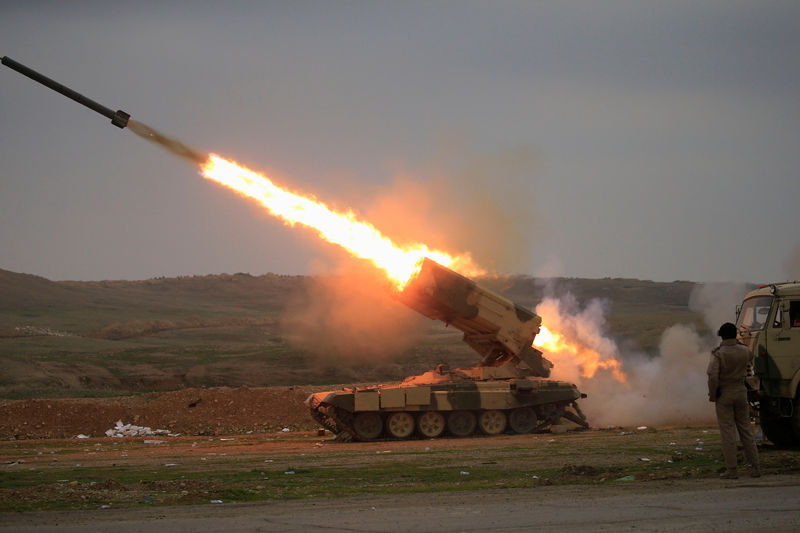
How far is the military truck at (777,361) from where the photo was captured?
15.6 metres

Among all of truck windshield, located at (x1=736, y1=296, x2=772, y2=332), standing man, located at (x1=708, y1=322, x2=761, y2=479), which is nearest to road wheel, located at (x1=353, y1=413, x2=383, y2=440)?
truck windshield, located at (x1=736, y1=296, x2=772, y2=332)

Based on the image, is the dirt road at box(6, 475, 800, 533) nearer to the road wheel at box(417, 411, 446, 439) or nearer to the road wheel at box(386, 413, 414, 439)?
the road wheel at box(386, 413, 414, 439)

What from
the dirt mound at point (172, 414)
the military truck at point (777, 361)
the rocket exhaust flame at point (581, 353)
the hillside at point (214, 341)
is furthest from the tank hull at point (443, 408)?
the military truck at point (777, 361)

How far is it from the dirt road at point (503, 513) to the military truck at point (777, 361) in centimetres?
365

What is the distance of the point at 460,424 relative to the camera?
23.8 meters

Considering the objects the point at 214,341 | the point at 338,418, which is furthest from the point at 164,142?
the point at 214,341

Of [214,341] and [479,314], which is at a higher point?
[214,341]

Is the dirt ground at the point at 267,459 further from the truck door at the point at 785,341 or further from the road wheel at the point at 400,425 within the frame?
the truck door at the point at 785,341

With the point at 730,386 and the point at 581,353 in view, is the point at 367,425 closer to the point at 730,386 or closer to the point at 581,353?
the point at 581,353

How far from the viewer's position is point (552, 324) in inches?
1076

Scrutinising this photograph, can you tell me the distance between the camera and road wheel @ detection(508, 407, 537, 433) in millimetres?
24125

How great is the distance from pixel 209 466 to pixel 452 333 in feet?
184

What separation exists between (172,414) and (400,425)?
28.3 feet

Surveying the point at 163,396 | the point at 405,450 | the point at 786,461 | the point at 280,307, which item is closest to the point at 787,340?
the point at 786,461
